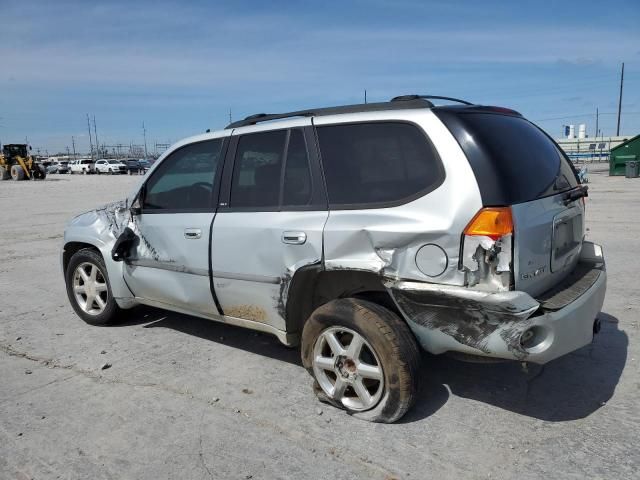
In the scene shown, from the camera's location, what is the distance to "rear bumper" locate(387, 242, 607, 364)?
270cm

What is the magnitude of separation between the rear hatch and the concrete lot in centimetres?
83

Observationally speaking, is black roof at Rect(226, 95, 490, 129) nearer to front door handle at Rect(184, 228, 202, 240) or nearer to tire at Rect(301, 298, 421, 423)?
front door handle at Rect(184, 228, 202, 240)

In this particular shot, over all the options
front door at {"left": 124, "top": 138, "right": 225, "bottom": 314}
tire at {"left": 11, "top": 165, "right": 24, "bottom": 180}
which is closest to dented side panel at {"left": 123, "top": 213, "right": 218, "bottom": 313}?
front door at {"left": 124, "top": 138, "right": 225, "bottom": 314}

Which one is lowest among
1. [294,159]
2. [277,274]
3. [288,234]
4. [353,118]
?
[277,274]

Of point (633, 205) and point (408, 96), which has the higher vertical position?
point (408, 96)

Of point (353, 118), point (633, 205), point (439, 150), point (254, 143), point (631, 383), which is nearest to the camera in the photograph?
point (439, 150)

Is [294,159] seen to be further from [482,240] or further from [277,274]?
[482,240]

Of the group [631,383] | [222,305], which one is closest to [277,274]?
[222,305]

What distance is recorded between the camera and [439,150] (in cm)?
292

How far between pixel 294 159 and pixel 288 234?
53 cm

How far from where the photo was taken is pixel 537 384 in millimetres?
3613

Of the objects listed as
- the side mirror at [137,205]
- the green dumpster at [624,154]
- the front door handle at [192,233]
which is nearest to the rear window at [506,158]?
the front door handle at [192,233]

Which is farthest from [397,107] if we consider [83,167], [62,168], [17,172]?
[62,168]

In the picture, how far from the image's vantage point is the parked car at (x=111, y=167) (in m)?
54.0
